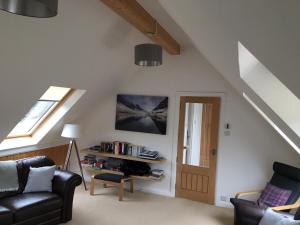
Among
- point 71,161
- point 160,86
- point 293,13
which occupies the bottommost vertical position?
point 71,161

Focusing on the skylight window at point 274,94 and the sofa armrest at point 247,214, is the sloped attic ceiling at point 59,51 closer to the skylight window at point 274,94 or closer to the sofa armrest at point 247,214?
the skylight window at point 274,94

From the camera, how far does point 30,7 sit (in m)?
1.37

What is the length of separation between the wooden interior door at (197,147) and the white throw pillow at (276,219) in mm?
1610

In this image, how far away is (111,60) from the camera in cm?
440

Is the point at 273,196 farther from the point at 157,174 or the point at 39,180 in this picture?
the point at 39,180

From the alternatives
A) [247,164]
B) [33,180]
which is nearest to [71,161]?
[33,180]

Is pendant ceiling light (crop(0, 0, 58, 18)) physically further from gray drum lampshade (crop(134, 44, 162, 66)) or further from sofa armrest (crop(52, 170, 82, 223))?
sofa armrest (crop(52, 170, 82, 223))

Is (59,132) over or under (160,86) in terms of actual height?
under

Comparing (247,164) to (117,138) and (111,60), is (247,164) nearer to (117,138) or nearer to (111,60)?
(117,138)

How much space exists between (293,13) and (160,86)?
15.6 feet

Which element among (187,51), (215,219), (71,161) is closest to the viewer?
(215,219)

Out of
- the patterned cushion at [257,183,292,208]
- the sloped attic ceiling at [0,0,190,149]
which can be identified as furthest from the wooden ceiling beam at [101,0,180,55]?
the patterned cushion at [257,183,292,208]

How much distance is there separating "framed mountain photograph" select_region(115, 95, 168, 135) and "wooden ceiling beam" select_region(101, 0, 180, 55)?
1.30m

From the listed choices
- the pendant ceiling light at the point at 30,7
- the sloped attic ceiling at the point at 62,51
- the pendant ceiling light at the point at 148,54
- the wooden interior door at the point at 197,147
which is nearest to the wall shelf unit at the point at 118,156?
the wooden interior door at the point at 197,147
